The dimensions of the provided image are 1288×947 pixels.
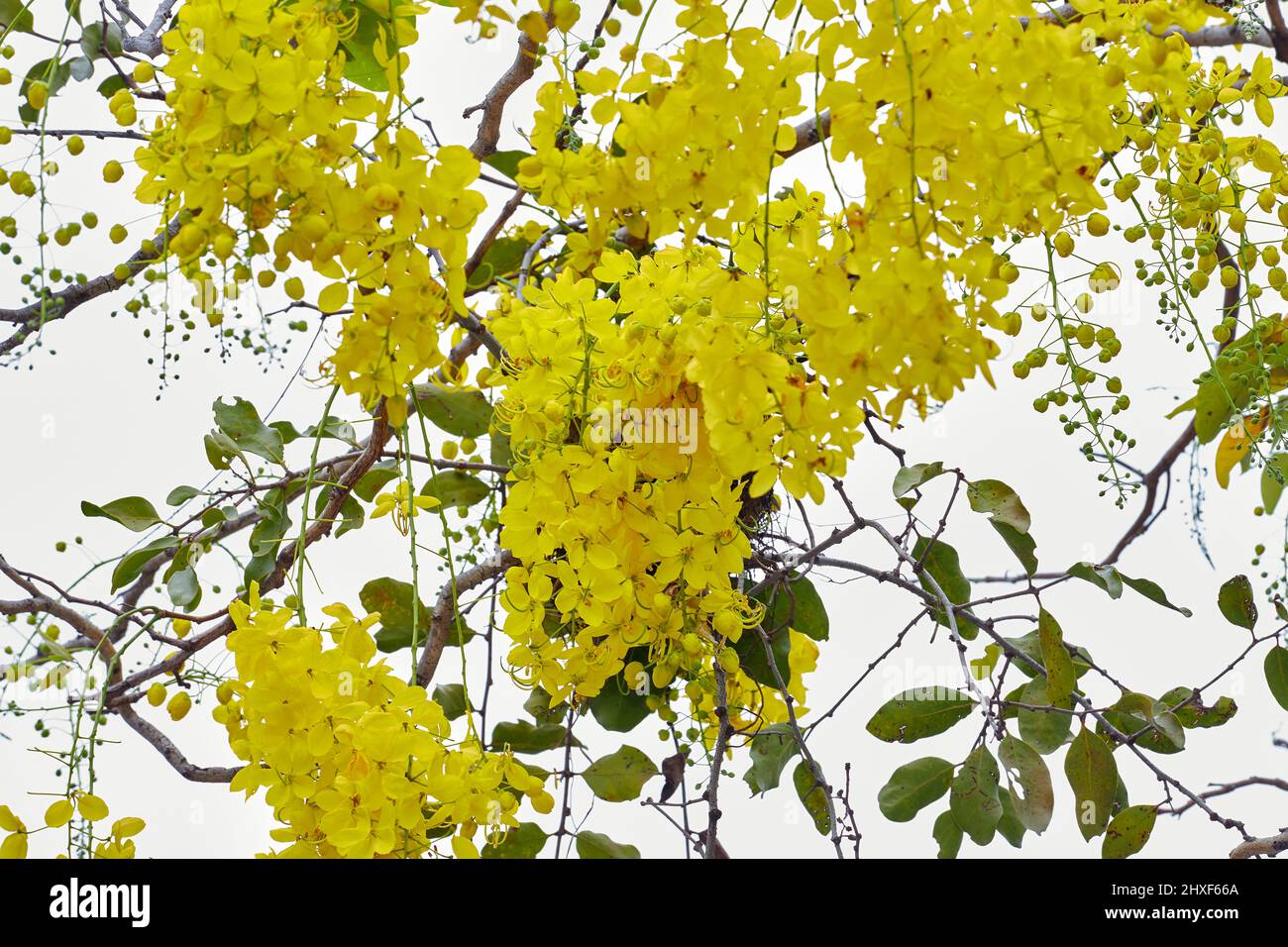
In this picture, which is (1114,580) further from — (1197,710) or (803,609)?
(803,609)

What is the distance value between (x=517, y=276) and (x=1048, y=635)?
1.85 ft

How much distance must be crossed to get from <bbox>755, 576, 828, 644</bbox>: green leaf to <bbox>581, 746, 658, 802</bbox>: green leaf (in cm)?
17

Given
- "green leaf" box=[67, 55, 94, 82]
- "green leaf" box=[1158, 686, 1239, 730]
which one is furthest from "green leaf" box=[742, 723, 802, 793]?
"green leaf" box=[67, 55, 94, 82]

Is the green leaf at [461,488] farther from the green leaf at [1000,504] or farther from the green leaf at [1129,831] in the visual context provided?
the green leaf at [1129,831]

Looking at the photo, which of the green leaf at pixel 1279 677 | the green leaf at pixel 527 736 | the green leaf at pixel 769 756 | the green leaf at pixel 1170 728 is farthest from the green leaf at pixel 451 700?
the green leaf at pixel 1279 677

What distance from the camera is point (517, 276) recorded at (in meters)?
1.10

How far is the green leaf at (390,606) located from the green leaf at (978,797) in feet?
1.59

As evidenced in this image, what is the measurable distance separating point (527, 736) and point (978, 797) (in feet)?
1.29

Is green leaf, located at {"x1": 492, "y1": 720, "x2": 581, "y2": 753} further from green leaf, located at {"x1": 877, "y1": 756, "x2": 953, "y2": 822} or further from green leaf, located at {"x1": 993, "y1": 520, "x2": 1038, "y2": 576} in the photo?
green leaf, located at {"x1": 993, "y1": 520, "x2": 1038, "y2": 576}

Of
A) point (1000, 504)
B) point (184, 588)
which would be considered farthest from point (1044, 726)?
point (184, 588)

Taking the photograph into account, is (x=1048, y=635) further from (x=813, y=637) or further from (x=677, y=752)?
(x=677, y=752)

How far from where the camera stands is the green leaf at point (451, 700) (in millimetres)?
1085

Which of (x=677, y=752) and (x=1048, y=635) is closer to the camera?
(x=1048, y=635)
